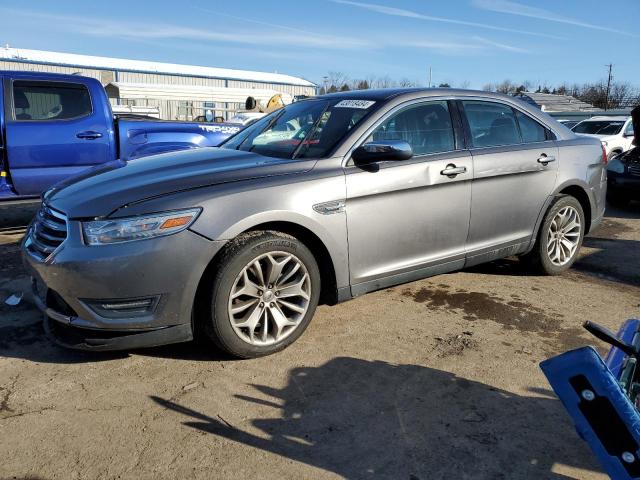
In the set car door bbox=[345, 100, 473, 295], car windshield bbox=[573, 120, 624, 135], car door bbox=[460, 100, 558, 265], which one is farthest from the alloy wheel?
car windshield bbox=[573, 120, 624, 135]

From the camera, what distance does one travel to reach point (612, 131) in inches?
583

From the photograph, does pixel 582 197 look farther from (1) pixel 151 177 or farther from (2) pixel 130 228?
(2) pixel 130 228

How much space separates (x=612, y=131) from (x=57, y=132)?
47.7 feet

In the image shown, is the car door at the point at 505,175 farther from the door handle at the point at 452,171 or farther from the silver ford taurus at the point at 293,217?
the door handle at the point at 452,171

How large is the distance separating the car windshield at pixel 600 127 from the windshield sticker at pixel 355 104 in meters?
13.5

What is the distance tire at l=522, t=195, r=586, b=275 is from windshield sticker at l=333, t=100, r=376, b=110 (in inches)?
79.8

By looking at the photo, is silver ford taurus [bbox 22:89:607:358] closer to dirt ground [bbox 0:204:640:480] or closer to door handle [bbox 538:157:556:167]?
door handle [bbox 538:157:556:167]

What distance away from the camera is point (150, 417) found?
8.59ft

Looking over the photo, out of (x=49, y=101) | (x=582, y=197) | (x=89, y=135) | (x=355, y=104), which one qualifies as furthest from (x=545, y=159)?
(x=49, y=101)

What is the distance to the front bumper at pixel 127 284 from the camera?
2.78 m

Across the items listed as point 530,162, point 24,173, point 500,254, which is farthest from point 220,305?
point 24,173

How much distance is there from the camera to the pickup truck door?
5902mm

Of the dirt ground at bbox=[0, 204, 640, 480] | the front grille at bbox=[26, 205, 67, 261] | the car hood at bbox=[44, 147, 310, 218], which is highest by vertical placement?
the car hood at bbox=[44, 147, 310, 218]

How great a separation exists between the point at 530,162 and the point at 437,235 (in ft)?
4.05
